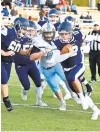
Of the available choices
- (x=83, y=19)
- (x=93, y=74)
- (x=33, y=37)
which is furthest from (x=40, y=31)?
(x=83, y=19)

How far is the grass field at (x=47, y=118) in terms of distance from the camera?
6691mm

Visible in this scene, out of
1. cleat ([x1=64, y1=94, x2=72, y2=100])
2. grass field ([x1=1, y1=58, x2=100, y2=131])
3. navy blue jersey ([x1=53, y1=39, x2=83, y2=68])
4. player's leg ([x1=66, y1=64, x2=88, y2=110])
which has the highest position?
navy blue jersey ([x1=53, y1=39, x2=83, y2=68])

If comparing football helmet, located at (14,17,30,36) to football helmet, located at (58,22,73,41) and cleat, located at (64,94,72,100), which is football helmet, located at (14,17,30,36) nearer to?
football helmet, located at (58,22,73,41)

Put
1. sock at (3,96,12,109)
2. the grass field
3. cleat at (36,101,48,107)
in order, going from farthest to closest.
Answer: cleat at (36,101,48,107) < sock at (3,96,12,109) < the grass field

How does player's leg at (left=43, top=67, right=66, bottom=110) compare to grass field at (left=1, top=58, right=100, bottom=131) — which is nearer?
grass field at (left=1, top=58, right=100, bottom=131)

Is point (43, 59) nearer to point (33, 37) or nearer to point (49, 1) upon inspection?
point (33, 37)

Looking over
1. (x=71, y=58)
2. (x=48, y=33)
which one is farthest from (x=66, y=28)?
(x=71, y=58)

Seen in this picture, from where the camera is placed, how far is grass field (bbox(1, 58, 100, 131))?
6.69m

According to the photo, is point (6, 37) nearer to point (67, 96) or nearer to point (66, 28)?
point (66, 28)

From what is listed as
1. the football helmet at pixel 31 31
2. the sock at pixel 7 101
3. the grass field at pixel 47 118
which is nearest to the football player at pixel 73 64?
the grass field at pixel 47 118

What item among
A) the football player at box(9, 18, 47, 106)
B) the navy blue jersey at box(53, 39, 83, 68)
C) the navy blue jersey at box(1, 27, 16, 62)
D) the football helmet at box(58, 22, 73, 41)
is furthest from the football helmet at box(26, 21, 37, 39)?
the football helmet at box(58, 22, 73, 41)

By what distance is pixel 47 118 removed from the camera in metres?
7.32

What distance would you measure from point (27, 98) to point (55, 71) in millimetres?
1245

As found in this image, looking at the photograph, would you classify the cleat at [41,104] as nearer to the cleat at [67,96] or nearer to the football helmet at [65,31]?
the cleat at [67,96]
